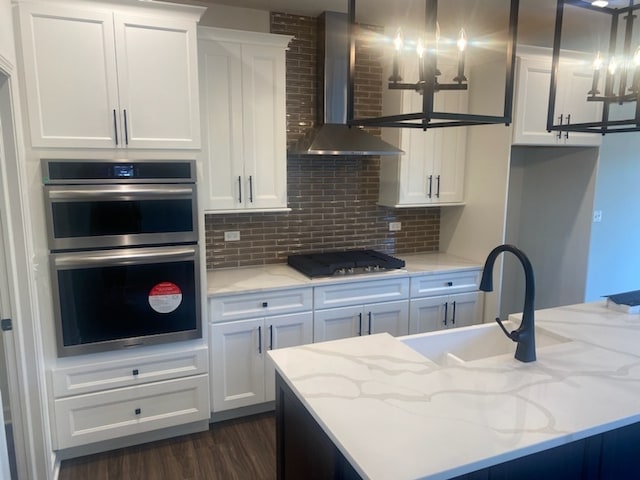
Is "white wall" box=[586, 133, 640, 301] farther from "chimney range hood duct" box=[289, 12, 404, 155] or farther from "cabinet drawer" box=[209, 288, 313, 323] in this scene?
"cabinet drawer" box=[209, 288, 313, 323]

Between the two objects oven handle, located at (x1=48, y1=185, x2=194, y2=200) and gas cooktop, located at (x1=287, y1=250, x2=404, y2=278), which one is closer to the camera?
oven handle, located at (x1=48, y1=185, x2=194, y2=200)

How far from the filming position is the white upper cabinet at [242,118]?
117 inches

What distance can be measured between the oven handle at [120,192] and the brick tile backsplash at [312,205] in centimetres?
78

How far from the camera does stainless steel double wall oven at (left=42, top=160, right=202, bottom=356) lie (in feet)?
7.76

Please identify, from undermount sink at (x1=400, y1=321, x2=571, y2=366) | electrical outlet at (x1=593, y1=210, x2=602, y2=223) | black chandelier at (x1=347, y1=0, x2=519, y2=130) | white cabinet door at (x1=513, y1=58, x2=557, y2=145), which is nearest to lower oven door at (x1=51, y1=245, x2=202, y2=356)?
undermount sink at (x1=400, y1=321, x2=571, y2=366)

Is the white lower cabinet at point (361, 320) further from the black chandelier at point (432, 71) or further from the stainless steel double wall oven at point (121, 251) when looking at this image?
the black chandelier at point (432, 71)

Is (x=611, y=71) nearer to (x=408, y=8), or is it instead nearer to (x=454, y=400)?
(x=454, y=400)

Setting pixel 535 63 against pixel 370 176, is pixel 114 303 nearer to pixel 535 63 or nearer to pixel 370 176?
pixel 370 176

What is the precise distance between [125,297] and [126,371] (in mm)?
454

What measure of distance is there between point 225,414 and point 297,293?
38.1 inches

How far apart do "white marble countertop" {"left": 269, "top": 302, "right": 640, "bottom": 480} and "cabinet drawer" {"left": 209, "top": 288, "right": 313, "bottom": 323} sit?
1077 mm

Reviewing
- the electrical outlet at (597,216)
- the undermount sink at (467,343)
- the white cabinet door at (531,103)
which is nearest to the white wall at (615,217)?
the electrical outlet at (597,216)

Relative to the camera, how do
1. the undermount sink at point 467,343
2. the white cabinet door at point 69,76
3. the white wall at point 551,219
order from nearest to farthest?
the undermount sink at point 467,343, the white cabinet door at point 69,76, the white wall at point 551,219

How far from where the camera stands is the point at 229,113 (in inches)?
120
